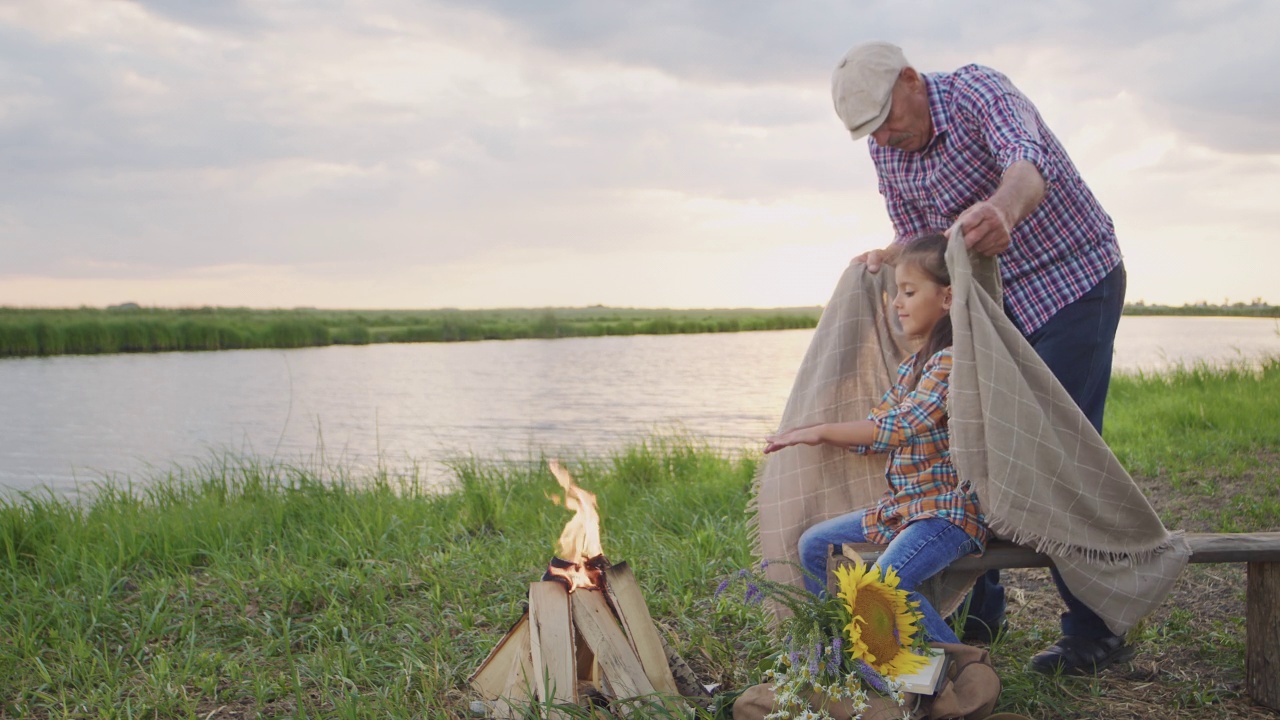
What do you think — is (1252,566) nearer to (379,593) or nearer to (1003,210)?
A: (1003,210)

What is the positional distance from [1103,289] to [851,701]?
177 centimetres

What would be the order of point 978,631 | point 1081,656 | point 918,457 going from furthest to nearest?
point 978,631
point 1081,656
point 918,457

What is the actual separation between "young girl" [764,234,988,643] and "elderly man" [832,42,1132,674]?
37 centimetres

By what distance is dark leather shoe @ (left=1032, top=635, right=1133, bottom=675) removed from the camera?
3.16 m

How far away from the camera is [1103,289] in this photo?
312 centimetres

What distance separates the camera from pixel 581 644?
2.82 meters

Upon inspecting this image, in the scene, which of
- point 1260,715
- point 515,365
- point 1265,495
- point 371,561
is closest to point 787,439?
point 1260,715

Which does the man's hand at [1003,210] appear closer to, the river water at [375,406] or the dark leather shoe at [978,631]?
the dark leather shoe at [978,631]

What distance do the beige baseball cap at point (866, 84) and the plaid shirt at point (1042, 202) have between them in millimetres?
258

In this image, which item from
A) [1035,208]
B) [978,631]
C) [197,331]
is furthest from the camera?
[197,331]

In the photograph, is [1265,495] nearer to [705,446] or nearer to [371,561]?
[705,446]

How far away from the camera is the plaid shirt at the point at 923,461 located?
2680mm

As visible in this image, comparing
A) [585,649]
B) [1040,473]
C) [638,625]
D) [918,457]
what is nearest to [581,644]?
[585,649]

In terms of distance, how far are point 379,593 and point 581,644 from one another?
1509 millimetres
